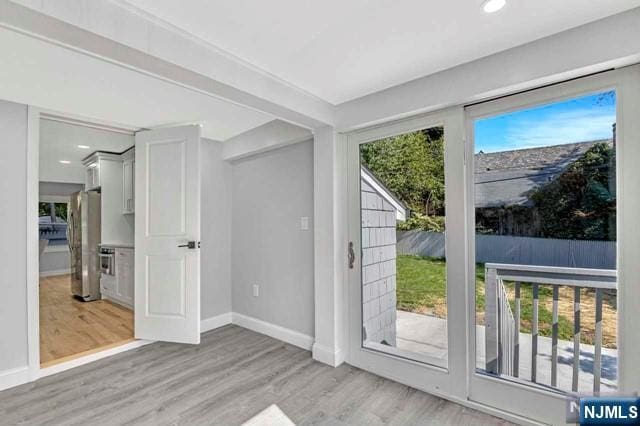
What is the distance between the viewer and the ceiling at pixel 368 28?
1.50m

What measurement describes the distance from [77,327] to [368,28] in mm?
4391

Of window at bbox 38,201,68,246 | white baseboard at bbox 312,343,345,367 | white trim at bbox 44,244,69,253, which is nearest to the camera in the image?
white baseboard at bbox 312,343,345,367

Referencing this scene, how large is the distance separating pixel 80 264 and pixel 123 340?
101 inches

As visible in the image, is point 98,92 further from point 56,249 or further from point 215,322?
point 56,249

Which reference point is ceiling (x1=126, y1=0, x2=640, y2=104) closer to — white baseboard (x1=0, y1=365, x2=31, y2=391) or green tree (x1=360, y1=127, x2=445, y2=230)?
green tree (x1=360, y1=127, x2=445, y2=230)

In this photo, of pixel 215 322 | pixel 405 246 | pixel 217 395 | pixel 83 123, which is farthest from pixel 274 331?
pixel 83 123

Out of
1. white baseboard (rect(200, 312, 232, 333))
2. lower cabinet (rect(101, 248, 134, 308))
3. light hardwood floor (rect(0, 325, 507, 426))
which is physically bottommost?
light hardwood floor (rect(0, 325, 507, 426))

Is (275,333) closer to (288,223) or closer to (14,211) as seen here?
(288,223)

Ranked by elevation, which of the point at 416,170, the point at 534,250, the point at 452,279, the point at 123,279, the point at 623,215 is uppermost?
the point at 416,170

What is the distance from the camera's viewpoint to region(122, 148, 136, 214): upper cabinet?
464 cm

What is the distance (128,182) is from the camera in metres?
4.68

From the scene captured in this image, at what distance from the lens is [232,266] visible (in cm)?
395

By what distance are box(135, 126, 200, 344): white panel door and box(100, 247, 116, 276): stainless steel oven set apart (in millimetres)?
1880

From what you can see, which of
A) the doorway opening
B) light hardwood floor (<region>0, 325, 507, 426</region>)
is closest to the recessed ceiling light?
light hardwood floor (<region>0, 325, 507, 426</region>)
